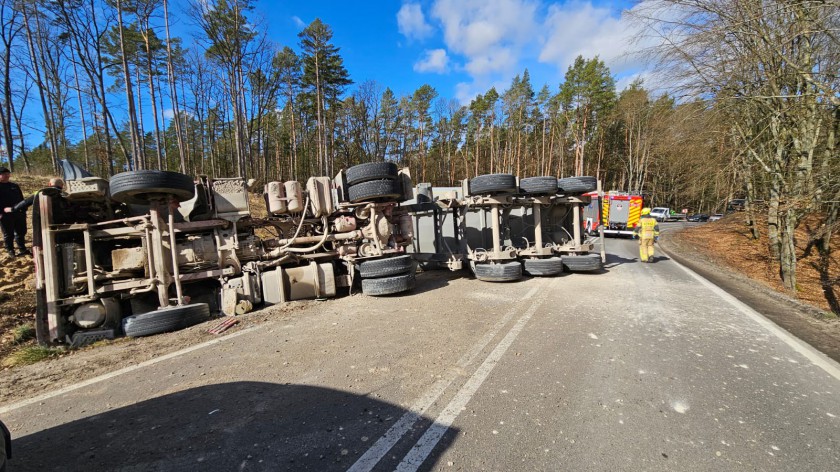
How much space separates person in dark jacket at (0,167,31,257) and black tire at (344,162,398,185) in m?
6.06

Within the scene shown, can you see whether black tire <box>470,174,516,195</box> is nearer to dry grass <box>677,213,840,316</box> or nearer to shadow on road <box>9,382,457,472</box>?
shadow on road <box>9,382,457,472</box>

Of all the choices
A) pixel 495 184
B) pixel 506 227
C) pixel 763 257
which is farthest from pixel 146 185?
pixel 763 257

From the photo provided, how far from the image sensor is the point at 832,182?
6391 millimetres

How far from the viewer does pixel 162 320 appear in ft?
15.5

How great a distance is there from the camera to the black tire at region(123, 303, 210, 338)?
15.1 feet

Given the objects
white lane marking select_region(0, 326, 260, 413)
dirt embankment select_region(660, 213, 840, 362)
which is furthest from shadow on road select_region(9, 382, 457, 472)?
dirt embankment select_region(660, 213, 840, 362)

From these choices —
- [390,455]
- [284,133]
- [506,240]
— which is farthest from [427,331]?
[284,133]

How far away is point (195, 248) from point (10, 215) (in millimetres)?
3977

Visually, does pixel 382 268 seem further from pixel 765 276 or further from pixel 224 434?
pixel 765 276

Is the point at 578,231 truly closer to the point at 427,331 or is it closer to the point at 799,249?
the point at 427,331

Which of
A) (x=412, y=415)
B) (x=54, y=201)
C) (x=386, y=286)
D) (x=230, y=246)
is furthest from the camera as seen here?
(x=386, y=286)

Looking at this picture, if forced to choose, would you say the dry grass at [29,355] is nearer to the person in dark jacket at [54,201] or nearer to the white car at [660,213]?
the person in dark jacket at [54,201]

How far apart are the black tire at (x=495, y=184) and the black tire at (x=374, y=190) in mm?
1956

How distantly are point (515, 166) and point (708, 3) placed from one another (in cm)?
2965
